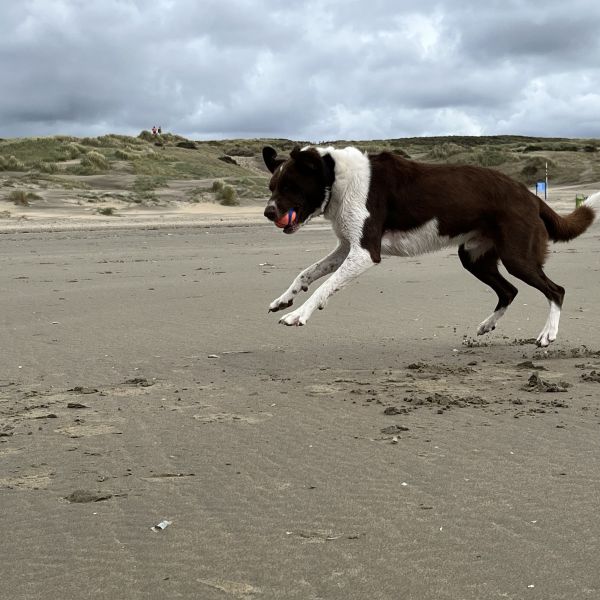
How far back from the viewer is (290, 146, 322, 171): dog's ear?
7102mm

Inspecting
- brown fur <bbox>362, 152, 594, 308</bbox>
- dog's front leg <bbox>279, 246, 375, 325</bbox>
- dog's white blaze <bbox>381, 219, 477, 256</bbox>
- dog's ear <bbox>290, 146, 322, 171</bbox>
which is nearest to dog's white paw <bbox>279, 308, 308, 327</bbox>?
dog's front leg <bbox>279, 246, 375, 325</bbox>

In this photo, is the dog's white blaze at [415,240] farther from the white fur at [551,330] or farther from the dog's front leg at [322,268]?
the white fur at [551,330]

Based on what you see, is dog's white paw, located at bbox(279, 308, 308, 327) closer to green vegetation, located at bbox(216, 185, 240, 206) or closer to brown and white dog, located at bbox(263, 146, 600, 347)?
brown and white dog, located at bbox(263, 146, 600, 347)

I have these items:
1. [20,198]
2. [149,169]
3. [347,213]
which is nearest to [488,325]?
[347,213]

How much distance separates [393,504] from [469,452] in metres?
0.82

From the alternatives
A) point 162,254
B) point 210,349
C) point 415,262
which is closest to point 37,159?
point 162,254

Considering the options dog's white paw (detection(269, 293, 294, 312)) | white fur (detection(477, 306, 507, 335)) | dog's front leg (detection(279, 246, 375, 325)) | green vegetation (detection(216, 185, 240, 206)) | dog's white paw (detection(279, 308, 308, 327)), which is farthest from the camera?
green vegetation (detection(216, 185, 240, 206))

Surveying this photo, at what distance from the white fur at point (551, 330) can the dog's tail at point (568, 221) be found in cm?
78

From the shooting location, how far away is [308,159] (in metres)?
7.11

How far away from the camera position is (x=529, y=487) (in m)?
3.84

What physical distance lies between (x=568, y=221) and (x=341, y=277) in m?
2.23

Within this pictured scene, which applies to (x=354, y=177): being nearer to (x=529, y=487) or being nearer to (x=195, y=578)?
(x=529, y=487)

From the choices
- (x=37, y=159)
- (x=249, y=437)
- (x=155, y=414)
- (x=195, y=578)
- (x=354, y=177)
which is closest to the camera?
(x=195, y=578)

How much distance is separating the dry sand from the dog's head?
3.57 feet
